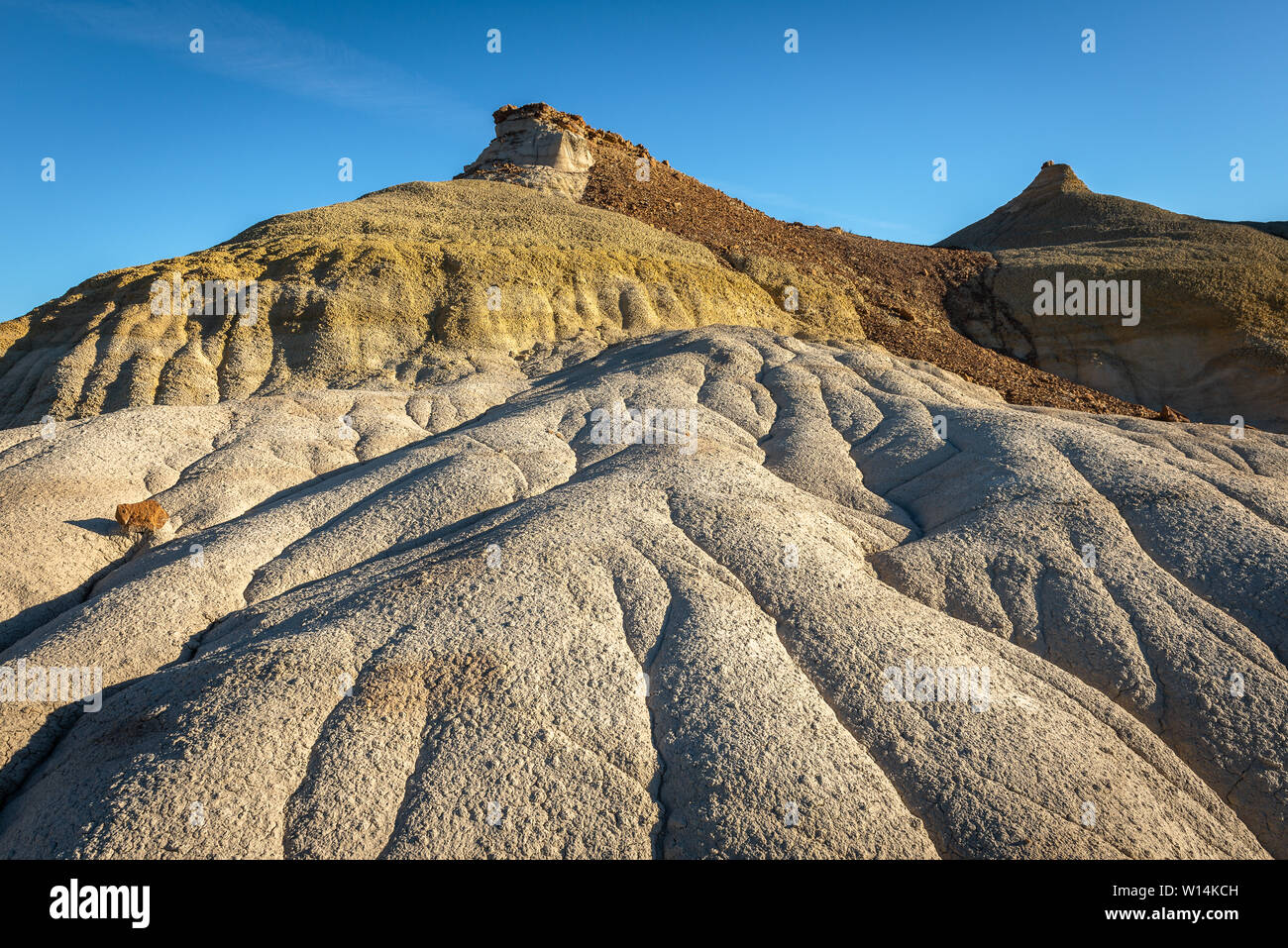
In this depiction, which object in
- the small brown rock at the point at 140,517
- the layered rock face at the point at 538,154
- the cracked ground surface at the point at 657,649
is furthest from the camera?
the layered rock face at the point at 538,154

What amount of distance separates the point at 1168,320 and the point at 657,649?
34339mm

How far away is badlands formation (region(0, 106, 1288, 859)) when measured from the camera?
6.50 metres

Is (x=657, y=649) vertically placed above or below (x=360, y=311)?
below

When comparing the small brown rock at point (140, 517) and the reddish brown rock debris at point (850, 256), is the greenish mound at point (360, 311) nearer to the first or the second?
the reddish brown rock debris at point (850, 256)

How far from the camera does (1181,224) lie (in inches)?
1651

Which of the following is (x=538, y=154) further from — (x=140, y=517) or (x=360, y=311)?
(x=140, y=517)

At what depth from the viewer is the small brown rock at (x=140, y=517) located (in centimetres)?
1303

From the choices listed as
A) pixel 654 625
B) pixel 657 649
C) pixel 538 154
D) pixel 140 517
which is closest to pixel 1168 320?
pixel 538 154

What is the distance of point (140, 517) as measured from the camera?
13.1 meters

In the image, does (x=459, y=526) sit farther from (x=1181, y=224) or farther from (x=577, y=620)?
(x=1181, y=224)

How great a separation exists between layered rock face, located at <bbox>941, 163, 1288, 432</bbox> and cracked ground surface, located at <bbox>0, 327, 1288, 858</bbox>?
19.1m

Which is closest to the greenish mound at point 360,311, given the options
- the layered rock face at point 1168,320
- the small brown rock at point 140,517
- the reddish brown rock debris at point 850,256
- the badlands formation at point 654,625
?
the reddish brown rock debris at point 850,256

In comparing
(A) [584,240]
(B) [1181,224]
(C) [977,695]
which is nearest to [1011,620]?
(C) [977,695]

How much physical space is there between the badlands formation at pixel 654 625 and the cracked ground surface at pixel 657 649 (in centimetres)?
4
